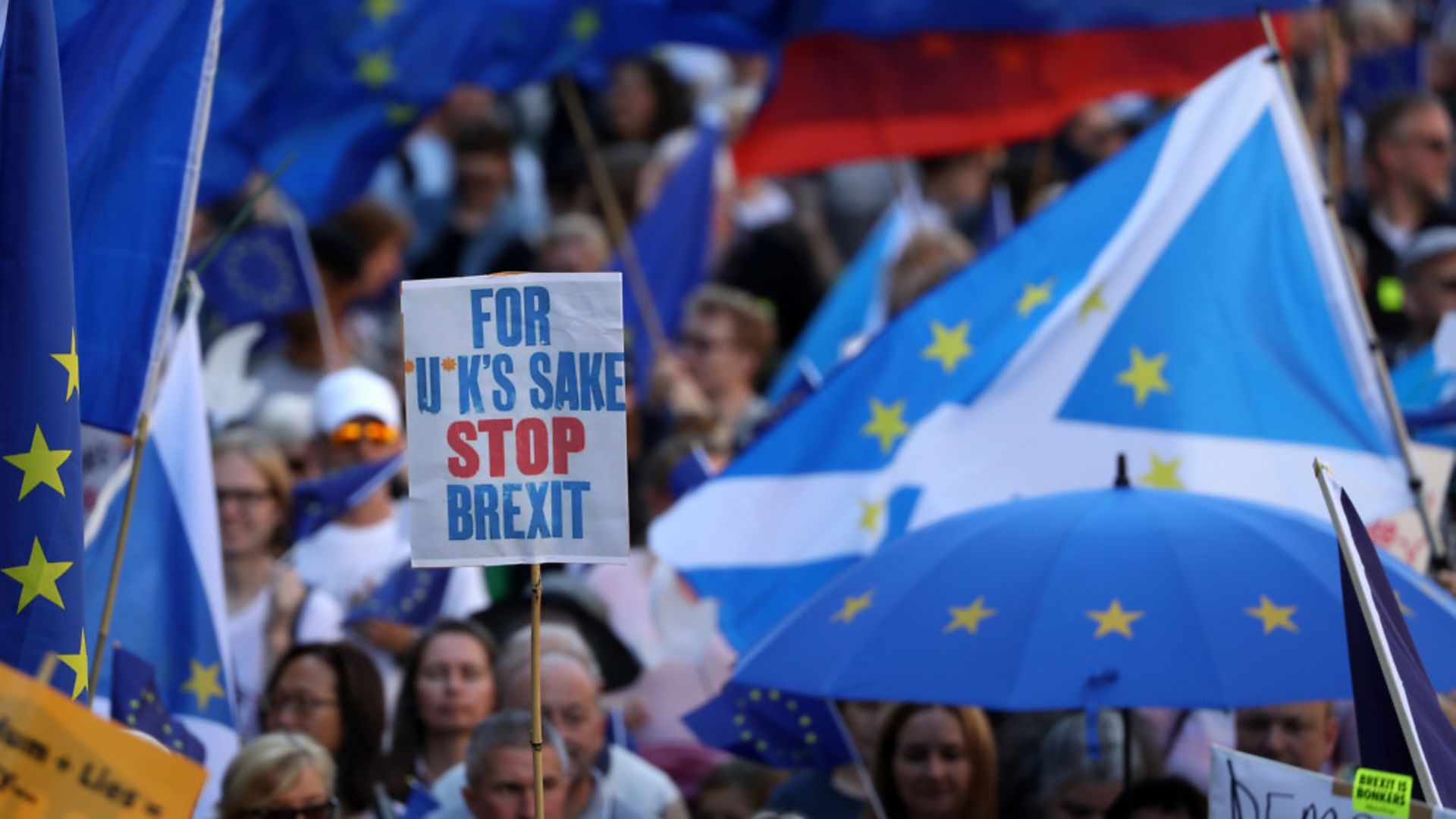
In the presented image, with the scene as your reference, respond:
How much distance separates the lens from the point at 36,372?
512cm

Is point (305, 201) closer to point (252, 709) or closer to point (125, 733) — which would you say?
point (252, 709)

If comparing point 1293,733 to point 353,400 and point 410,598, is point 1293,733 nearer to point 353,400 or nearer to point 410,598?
point 410,598

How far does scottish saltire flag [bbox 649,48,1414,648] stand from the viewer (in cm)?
722

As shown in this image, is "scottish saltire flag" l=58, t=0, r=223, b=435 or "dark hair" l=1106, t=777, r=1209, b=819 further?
"dark hair" l=1106, t=777, r=1209, b=819

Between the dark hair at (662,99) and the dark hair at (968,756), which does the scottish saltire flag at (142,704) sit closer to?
the dark hair at (968,756)

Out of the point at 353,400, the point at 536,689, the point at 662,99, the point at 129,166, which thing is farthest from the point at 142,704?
Result: the point at 662,99

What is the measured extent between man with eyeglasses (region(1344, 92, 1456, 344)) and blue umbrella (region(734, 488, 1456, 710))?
4.33 m

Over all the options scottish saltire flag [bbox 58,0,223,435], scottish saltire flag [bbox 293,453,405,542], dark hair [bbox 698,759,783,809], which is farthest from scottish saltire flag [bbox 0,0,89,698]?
scottish saltire flag [bbox 293,453,405,542]

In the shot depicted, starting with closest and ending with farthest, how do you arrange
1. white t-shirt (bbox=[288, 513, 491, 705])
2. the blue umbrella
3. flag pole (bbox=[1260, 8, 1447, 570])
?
the blue umbrella < flag pole (bbox=[1260, 8, 1447, 570]) < white t-shirt (bbox=[288, 513, 491, 705])

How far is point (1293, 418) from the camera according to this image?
7180 millimetres

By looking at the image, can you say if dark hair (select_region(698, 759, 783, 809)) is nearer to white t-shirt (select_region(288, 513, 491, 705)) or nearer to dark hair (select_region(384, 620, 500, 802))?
dark hair (select_region(384, 620, 500, 802))

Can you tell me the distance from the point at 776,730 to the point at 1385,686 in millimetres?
2706

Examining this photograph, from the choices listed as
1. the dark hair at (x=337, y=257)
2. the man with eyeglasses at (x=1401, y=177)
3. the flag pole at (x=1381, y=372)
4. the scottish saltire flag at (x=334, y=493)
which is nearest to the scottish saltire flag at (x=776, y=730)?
the flag pole at (x=1381, y=372)

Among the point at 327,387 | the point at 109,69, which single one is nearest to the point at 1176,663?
the point at 109,69
